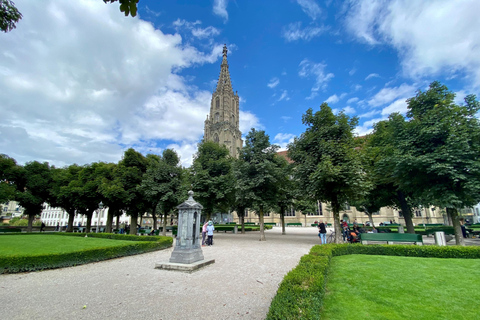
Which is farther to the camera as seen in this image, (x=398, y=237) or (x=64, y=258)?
(x=398, y=237)

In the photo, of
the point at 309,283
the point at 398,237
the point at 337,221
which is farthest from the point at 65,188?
the point at 398,237

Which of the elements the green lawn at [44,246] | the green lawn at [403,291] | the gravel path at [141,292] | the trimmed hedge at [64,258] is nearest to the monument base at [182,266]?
the gravel path at [141,292]

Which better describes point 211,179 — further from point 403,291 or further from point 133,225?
point 403,291

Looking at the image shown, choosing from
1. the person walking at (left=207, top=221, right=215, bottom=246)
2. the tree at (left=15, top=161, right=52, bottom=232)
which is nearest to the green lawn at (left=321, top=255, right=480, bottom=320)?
the person walking at (left=207, top=221, right=215, bottom=246)

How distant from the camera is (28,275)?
8.87 metres

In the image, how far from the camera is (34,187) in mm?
30422

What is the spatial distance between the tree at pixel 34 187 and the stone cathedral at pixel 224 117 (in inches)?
2022

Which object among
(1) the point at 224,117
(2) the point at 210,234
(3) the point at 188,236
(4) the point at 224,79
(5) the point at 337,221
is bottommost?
(2) the point at 210,234

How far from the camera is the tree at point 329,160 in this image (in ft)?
49.6

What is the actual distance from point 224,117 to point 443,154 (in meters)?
75.6

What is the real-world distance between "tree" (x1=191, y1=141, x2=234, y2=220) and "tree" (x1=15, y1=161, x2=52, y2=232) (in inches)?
920

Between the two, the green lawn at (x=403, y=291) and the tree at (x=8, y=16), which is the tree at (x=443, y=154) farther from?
the tree at (x=8, y=16)

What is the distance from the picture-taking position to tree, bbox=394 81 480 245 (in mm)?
12961

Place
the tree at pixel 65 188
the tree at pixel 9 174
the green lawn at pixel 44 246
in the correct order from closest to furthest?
the green lawn at pixel 44 246, the tree at pixel 9 174, the tree at pixel 65 188
